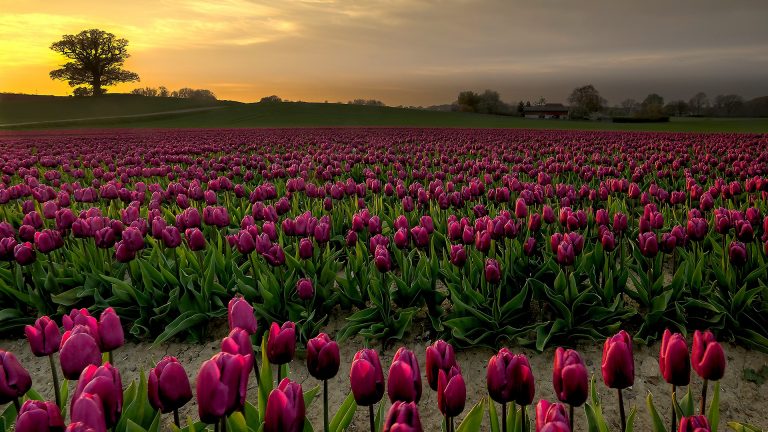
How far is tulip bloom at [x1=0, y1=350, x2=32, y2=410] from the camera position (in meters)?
2.24

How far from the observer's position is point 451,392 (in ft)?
6.84

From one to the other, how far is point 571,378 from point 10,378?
2390mm

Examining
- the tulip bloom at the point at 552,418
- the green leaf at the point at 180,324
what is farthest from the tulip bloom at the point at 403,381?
the green leaf at the point at 180,324

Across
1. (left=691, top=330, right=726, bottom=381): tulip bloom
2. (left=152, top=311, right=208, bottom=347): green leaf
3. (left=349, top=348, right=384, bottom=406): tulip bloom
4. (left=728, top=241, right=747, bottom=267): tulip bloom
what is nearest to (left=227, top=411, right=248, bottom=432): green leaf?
(left=349, top=348, right=384, bottom=406): tulip bloom

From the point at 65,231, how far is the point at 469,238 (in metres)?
4.54

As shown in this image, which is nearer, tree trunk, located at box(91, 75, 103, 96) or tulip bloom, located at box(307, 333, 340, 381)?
tulip bloom, located at box(307, 333, 340, 381)

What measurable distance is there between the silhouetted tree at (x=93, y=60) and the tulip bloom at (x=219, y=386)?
105749 millimetres

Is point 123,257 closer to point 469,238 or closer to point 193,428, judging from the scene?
point 193,428

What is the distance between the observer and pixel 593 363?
4434mm

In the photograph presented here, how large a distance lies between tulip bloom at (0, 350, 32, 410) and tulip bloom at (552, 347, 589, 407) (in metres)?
2.28

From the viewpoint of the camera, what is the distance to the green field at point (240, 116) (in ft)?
205

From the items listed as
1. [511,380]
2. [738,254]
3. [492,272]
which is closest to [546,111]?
[738,254]

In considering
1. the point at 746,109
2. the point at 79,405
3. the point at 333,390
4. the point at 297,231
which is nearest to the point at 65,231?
the point at 297,231

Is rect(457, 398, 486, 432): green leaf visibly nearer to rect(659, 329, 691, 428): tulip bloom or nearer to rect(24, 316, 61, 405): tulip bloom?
rect(659, 329, 691, 428): tulip bloom
